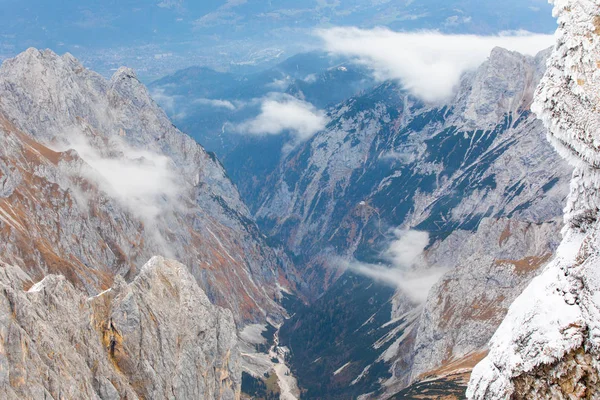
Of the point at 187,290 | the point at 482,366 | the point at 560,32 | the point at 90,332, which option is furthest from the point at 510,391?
the point at 187,290

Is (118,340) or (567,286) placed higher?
(567,286)

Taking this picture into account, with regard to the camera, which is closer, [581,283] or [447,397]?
[581,283]

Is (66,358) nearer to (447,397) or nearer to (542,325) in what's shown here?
(542,325)

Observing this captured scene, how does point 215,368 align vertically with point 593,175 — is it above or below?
below

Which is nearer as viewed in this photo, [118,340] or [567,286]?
[567,286]

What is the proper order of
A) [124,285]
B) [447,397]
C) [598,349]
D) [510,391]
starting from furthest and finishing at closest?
[447,397], [124,285], [510,391], [598,349]
